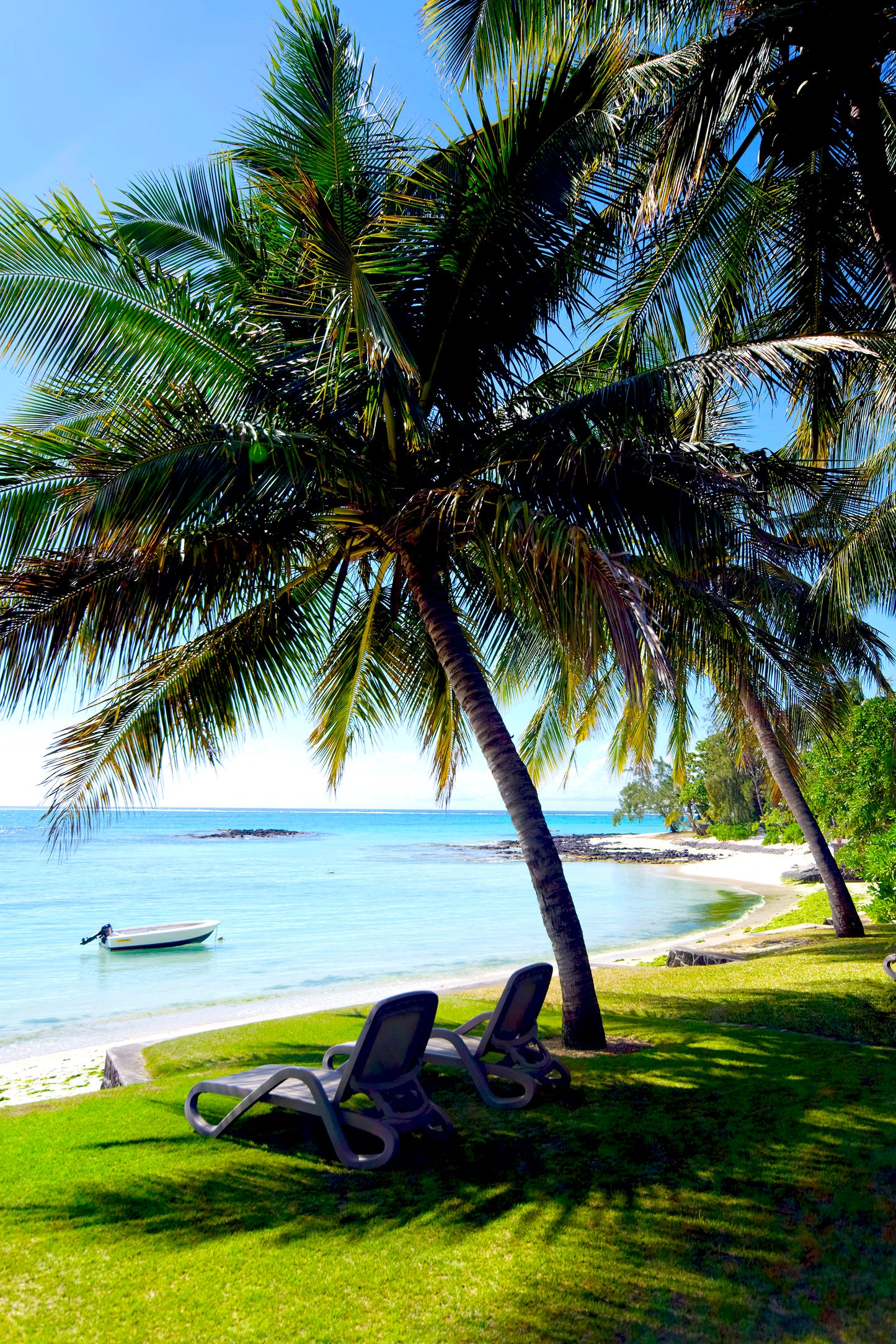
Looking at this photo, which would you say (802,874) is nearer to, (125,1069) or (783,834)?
(783,834)

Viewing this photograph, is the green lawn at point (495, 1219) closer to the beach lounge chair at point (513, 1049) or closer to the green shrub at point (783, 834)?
the beach lounge chair at point (513, 1049)

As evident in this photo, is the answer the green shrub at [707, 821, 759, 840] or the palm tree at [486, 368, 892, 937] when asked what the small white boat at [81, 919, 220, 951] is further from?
the green shrub at [707, 821, 759, 840]

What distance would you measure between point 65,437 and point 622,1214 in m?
6.08

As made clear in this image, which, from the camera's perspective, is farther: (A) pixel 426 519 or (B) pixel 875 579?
(B) pixel 875 579

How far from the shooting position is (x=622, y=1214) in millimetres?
3818

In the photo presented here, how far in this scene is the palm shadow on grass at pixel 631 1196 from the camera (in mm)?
3105

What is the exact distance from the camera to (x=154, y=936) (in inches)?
799

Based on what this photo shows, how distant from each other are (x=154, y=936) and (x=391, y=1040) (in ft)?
57.3

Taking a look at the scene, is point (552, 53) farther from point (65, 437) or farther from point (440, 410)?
point (65, 437)

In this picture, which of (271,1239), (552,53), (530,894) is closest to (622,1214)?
(271,1239)

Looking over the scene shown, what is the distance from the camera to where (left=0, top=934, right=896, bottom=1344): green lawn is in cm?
304

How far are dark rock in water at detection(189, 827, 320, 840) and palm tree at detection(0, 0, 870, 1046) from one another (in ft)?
265

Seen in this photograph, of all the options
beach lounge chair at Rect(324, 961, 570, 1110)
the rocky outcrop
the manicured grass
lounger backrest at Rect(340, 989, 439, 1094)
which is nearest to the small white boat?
the manicured grass

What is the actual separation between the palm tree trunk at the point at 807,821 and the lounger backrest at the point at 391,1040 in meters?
9.10
